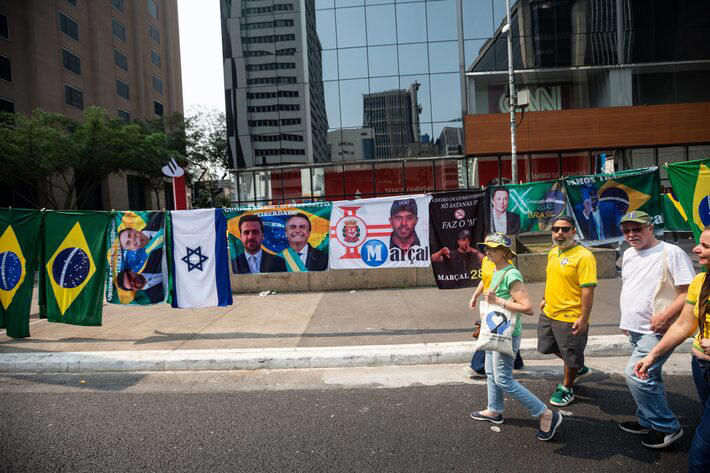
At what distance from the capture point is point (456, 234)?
7.16 m

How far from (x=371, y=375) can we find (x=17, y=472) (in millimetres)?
3449

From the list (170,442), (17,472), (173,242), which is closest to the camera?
(17,472)

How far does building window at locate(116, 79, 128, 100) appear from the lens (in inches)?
1751

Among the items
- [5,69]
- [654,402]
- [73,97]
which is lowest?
[654,402]

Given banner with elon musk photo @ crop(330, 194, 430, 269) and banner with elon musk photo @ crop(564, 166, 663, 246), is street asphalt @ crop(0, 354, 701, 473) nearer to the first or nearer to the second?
banner with elon musk photo @ crop(330, 194, 430, 269)

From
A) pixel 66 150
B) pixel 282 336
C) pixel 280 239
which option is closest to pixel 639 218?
pixel 282 336

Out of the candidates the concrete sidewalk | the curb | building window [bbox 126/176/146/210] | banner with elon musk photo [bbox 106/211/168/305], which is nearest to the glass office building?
the concrete sidewalk

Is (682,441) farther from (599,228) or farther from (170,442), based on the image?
(599,228)

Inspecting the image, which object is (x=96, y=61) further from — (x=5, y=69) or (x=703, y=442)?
(x=703, y=442)

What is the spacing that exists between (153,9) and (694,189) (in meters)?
63.0

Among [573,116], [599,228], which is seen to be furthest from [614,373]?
[573,116]

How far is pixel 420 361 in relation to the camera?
553 centimetres

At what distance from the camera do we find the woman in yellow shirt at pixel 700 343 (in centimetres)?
244

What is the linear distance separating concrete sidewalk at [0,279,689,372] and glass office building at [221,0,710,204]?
44.8 feet
